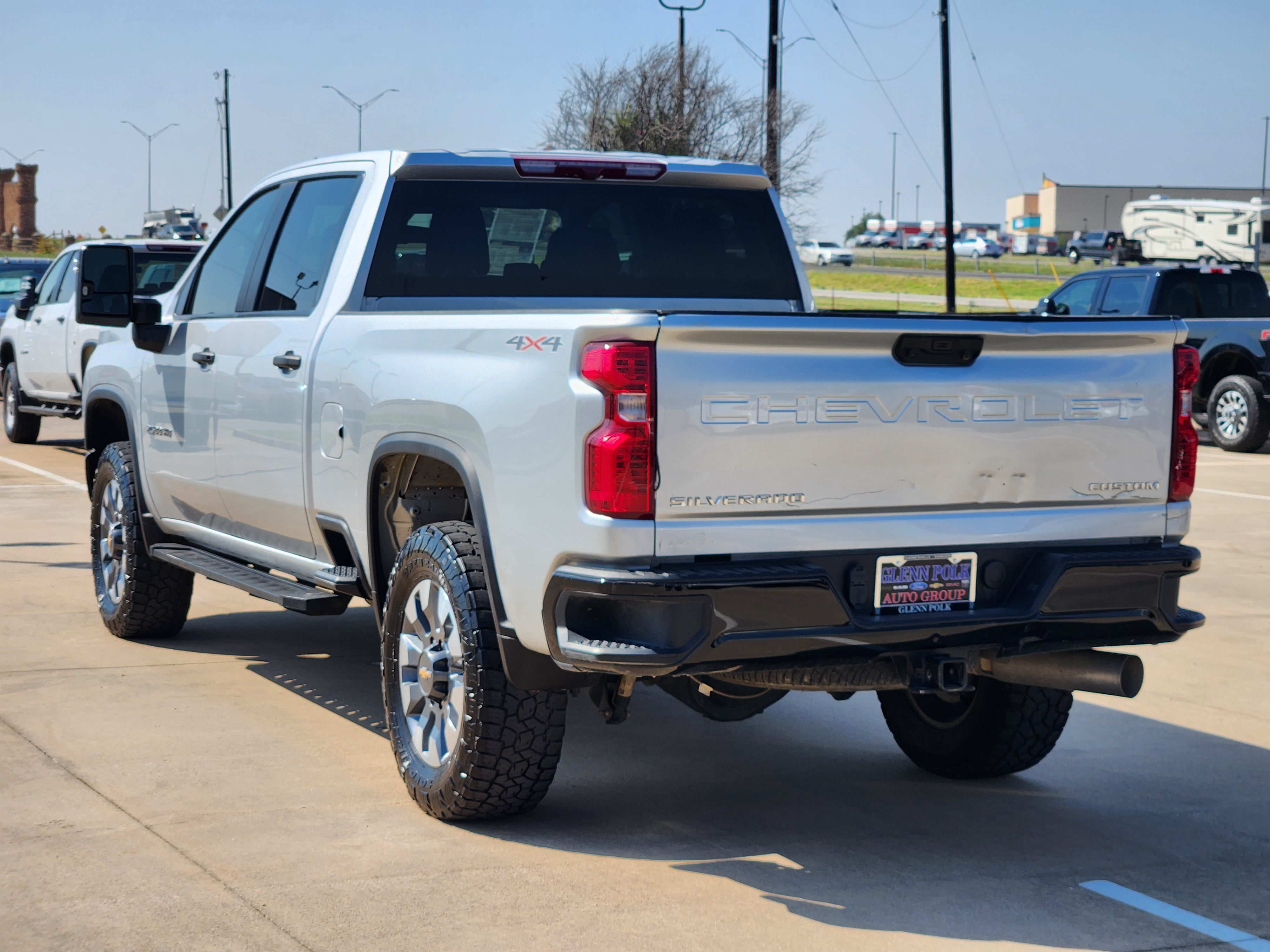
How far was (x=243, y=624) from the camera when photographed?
8.13 meters

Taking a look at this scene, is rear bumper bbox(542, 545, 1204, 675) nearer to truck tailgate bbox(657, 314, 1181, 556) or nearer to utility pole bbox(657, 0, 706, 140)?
truck tailgate bbox(657, 314, 1181, 556)

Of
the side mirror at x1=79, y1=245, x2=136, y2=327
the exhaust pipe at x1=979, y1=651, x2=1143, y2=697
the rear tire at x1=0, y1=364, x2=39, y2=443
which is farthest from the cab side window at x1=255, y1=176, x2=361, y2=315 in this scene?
the rear tire at x1=0, y1=364, x2=39, y2=443

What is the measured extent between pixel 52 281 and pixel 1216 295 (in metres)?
12.8

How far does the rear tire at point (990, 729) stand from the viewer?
545 centimetres

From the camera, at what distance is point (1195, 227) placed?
35.0 metres

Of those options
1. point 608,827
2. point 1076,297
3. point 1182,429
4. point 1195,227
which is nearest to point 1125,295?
point 1076,297

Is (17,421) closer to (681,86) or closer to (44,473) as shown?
(44,473)

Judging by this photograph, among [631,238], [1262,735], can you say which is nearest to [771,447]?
[631,238]

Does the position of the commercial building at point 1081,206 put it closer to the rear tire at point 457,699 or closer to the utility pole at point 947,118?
the utility pole at point 947,118

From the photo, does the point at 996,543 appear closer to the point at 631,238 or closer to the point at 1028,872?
the point at 1028,872

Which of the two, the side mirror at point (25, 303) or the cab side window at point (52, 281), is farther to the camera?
the side mirror at point (25, 303)

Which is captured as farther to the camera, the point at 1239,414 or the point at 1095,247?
the point at 1095,247

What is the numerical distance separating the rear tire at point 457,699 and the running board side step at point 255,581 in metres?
0.57

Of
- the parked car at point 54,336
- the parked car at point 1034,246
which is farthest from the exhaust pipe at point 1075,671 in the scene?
the parked car at point 1034,246
